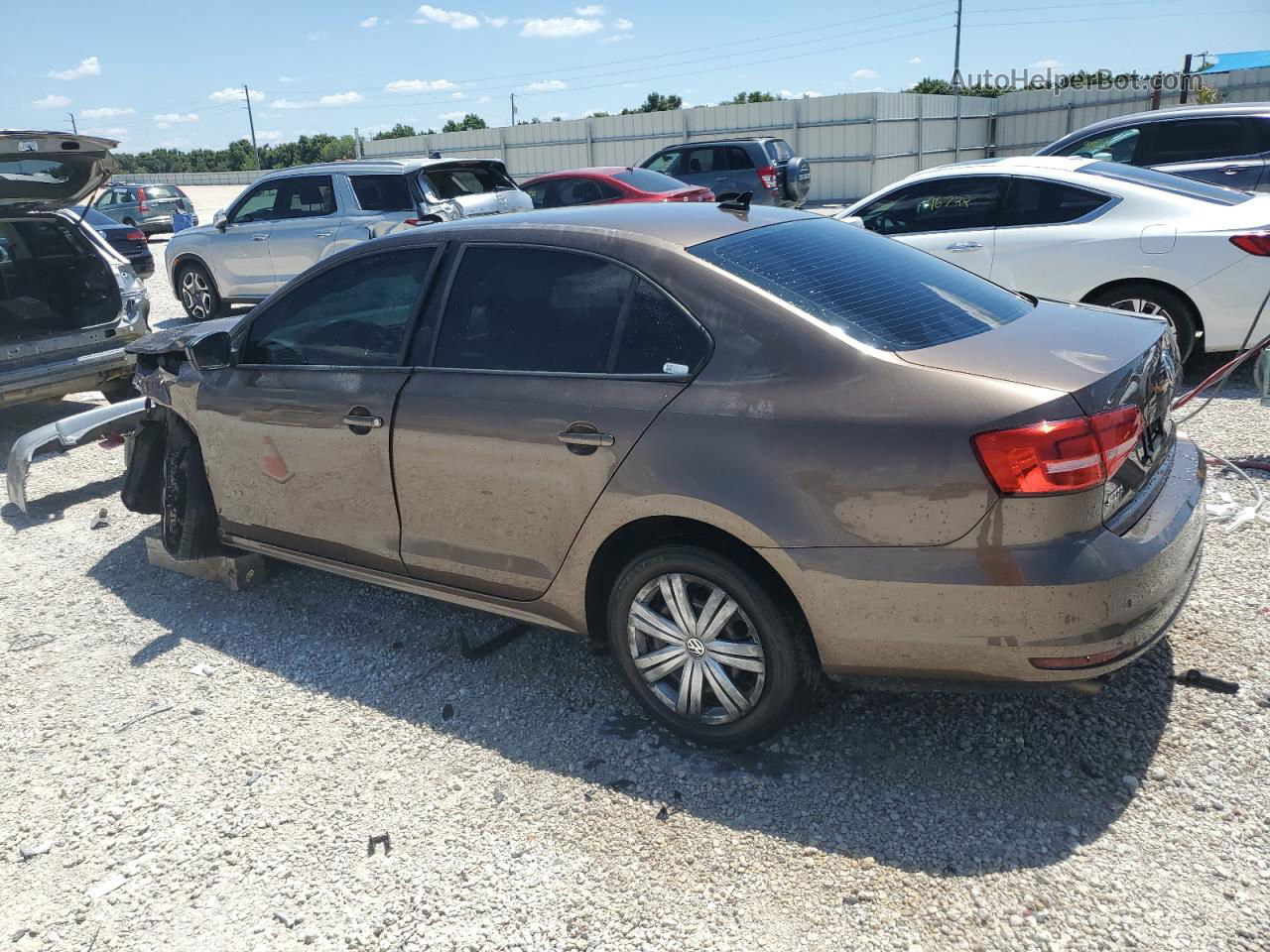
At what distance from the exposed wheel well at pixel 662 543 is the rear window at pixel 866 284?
0.73 meters

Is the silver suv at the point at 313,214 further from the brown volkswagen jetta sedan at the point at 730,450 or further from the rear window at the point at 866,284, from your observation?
the rear window at the point at 866,284

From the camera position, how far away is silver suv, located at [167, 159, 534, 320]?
10.8m

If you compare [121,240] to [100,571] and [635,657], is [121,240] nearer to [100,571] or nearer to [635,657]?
[100,571]

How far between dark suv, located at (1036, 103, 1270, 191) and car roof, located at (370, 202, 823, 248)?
659 cm

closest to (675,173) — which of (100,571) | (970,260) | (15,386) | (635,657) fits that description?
(970,260)

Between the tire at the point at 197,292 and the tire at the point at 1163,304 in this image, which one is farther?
the tire at the point at 197,292

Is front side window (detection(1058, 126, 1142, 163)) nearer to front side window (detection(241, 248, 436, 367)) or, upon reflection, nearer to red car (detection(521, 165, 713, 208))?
red car (detection(521, 165, 713, 208))

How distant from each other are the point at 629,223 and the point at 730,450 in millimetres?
1023

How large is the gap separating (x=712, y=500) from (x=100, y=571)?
384 centimetres

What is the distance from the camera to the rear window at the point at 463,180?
11.0 m

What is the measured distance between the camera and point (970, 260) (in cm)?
710

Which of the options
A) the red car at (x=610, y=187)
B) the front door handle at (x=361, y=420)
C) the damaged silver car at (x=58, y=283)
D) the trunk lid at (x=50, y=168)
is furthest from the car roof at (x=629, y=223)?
the red car at (x=610, y=187)

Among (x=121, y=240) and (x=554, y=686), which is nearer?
(x=554, y=686)

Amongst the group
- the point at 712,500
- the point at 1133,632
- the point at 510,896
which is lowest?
the point at 510,896
